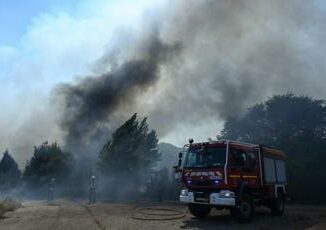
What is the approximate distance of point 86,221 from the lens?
16.7 metres

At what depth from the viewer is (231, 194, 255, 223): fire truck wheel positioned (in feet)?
54.9

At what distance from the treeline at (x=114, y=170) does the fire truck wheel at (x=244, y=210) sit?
50.6 feet

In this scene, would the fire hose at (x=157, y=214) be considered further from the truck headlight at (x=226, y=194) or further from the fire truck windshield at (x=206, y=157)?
the truck headlight at (x=226, y=194)

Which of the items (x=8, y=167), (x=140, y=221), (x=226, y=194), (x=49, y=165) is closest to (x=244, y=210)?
(x=226, y=194)

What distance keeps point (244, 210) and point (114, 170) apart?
24222mm

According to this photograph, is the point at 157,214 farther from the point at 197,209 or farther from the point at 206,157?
the point at 206,157

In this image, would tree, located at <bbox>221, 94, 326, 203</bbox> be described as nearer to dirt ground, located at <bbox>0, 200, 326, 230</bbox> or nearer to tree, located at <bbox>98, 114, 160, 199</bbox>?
tree, located at <bbox>98, 114, 160, 199</bbox>

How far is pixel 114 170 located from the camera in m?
40.1

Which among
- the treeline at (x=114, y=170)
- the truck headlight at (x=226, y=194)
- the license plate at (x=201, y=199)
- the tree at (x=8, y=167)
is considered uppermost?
the tree at (x=8, y=167)

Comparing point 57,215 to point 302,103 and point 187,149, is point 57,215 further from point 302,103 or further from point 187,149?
point 302,103

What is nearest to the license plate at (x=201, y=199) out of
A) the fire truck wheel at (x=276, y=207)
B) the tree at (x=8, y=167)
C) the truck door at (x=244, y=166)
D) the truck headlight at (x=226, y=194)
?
the truck headlight at (x=226, y=194)

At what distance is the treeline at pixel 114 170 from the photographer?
37.7 meters

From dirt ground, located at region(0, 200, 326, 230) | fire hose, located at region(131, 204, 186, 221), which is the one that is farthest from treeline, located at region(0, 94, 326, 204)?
fire hose, located at region(131, 204, 186, 221)

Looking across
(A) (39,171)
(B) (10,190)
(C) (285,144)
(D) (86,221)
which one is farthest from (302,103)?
(D) (86,221)
